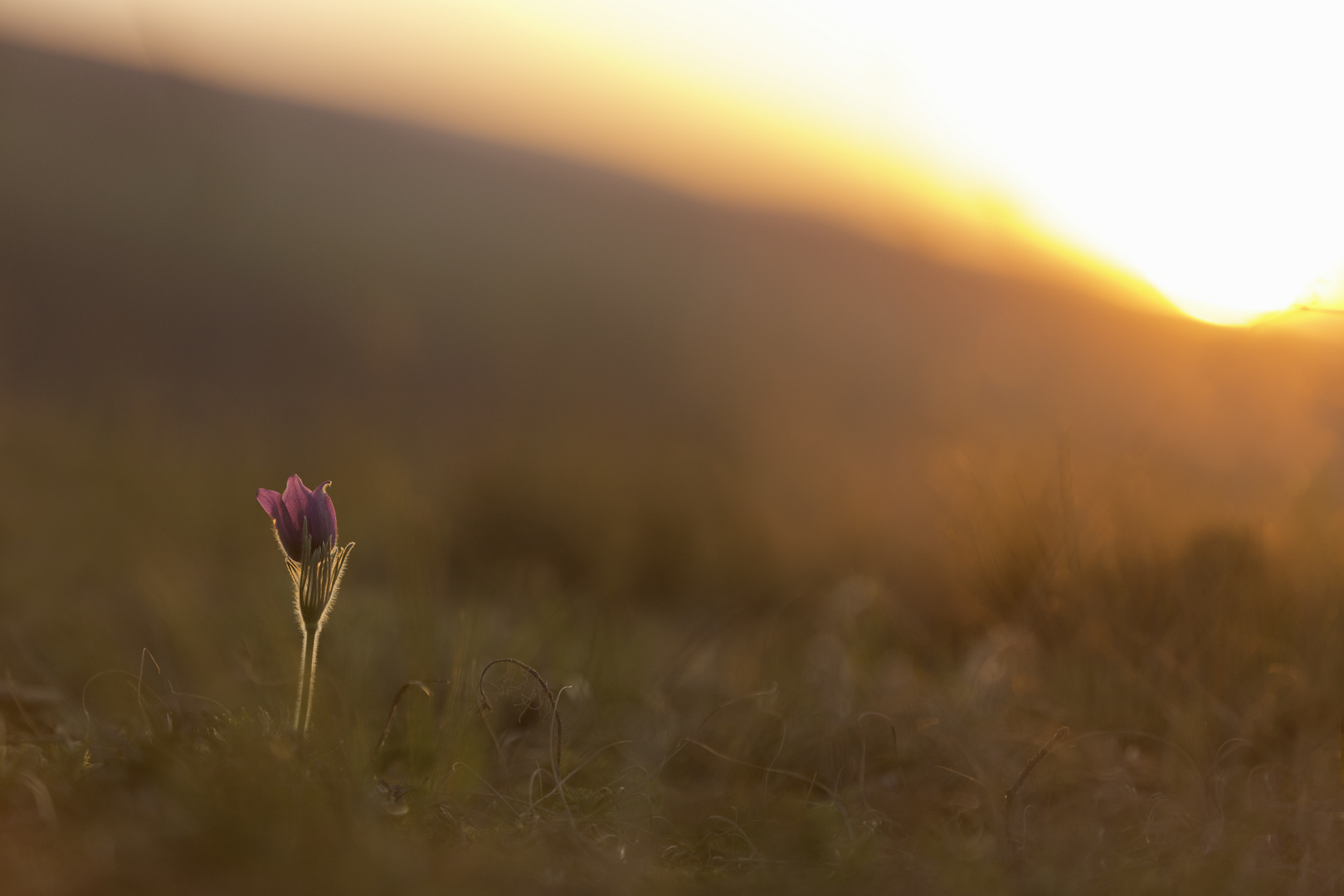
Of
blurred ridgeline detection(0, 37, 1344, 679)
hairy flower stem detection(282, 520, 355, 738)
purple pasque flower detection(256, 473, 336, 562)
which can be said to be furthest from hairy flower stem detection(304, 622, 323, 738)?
blurred ridgeline detection(0, 37, 1344, 679)

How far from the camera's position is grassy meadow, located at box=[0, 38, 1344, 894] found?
3.64ft

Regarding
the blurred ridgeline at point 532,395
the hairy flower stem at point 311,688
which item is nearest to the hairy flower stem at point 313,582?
the hairy flower stem at point 311,688

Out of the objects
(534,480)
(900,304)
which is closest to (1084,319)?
(534,480)

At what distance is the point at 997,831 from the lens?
131 cm

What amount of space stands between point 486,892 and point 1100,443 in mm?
3312

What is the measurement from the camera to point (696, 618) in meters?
3.00

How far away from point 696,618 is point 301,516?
6.20 feet

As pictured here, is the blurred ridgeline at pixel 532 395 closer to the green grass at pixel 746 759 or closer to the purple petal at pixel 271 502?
the green grass at pixel 746 759

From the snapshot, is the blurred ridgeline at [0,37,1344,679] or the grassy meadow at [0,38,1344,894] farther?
the blurred ridgeline at [0,37,1344,679]

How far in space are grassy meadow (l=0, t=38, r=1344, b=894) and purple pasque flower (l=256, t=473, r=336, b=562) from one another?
0.73 feet

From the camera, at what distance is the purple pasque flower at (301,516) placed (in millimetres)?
1248

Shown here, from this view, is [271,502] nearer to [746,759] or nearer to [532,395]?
[746,759]

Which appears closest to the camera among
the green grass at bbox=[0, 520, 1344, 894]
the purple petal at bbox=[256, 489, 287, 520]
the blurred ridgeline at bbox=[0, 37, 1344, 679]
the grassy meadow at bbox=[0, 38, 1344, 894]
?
the green grass at bbox=[0, 520, 1344, 894]

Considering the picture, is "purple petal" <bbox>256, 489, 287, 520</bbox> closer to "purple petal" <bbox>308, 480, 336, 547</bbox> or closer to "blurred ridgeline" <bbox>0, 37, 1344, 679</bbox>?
"purple petal" <bbox>308, 480, 336, 547</bbox>
